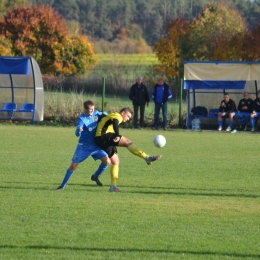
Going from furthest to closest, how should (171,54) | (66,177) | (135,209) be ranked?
(171,54) < (66,177) < (135,209)

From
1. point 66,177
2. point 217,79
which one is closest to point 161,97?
point 217,79

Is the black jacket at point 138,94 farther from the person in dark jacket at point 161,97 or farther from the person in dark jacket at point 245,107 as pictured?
the person in dark jacket at point 245,107

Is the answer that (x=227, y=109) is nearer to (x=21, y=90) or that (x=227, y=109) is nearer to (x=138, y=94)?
(x=138, y=94)

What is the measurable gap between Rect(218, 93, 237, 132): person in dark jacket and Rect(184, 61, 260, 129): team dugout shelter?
82cm

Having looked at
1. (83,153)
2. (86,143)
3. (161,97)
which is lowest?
(83,153)

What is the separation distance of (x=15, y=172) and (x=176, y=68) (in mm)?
32967

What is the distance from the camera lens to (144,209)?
9945mm

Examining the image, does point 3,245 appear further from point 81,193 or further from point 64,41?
point 64,41

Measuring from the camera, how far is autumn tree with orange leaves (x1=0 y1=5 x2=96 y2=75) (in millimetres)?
47719

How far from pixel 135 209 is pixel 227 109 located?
1625 centimetres

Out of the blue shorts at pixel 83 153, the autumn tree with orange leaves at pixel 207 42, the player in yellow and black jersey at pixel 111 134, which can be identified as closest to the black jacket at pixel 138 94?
the player in yellow and black jersey at pixel 111 134

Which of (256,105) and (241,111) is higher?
(256,105)

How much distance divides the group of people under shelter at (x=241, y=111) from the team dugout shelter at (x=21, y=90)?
7.31m

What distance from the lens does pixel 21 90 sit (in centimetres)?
2944
